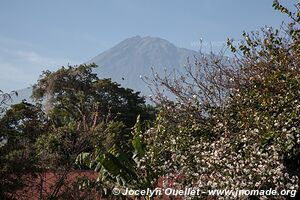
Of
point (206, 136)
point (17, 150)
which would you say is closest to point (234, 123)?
point (206, 136)

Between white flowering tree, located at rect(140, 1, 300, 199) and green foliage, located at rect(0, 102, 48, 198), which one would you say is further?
green foliage, located at rect(0, 102, 48, 198)

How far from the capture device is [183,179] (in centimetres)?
783

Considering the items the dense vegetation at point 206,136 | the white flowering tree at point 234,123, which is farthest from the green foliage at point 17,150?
the white flowering tree at point 234,123

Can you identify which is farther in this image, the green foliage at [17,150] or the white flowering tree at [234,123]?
the green foliage at [17,150]

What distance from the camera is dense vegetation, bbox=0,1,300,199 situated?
697cm

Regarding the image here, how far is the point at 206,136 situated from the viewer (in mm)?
9188

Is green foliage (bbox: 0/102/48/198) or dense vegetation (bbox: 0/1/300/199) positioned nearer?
dense vegetation (bbox: 0/1/300/199)

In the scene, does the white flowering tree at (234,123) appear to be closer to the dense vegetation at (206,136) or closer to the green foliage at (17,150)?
the dense vegetation at (206,136)

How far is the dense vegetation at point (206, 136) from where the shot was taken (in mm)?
6969

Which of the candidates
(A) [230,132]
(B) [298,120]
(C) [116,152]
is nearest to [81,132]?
(C) [116,152]

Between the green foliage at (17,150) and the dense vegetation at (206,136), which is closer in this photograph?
the dense vegetation at (206,136)

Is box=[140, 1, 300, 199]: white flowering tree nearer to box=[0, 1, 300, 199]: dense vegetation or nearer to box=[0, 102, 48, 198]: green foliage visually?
box=[0, 1, 300, 199]: dense vegetation

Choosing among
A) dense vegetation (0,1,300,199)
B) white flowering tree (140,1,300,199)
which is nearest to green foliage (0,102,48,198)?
dense vegetation (0,1,300,199)

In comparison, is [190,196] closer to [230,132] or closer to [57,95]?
[230,132]
